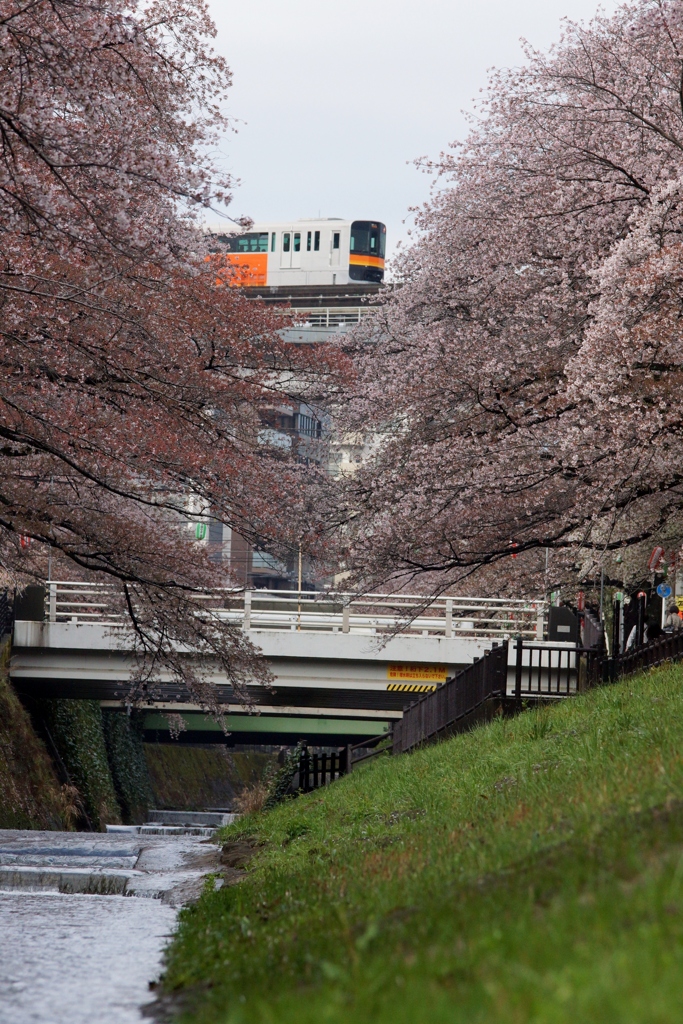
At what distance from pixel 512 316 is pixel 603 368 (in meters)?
6.78

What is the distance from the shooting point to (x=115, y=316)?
35.4 ft

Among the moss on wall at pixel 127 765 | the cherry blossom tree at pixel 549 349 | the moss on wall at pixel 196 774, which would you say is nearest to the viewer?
the cherry blossom tree at pixel 549 349

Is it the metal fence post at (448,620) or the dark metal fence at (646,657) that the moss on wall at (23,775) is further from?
the dark metal fence at (646,657)

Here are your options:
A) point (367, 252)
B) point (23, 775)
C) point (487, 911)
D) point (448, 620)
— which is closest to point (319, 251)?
point (367, 252)

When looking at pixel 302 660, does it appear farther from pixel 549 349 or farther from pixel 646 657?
pixel 646 657

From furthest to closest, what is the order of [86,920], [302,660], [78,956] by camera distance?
[302,660] < [86,920] < [78,956]

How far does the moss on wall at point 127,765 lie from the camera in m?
35.9

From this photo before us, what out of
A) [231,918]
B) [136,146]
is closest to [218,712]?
[136,146]

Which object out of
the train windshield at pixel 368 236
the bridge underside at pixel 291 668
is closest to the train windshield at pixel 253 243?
the train windshield at pixel 368 236

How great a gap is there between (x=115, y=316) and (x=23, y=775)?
59.9 ft

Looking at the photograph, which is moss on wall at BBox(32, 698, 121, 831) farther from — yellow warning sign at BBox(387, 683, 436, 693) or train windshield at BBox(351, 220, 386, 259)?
train windshield at BBox(351, 220, 386, 259)

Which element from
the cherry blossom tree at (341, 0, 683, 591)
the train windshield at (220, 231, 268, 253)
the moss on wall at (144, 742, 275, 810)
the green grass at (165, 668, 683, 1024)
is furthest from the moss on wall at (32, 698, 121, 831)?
the train windshield at (220, 231, 268, 253)

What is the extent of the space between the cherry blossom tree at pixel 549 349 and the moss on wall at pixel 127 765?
1670cm

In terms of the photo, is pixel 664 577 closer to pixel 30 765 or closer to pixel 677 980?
pixel 30 765
